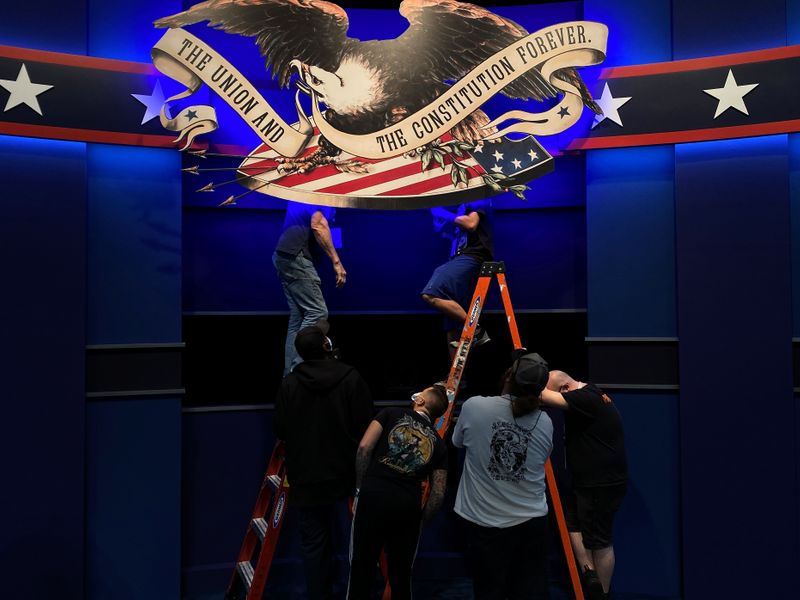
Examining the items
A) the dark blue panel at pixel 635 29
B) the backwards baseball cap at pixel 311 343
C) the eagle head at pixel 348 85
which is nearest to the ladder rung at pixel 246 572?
the backwards baseball cap at pixel 311 343

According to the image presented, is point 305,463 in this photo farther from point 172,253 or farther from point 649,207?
point 649,207

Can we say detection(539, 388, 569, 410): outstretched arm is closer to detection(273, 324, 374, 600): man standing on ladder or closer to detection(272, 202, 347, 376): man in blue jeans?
detection(273, 324, 374, 600): man standing on ladder

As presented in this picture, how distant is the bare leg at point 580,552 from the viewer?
4293 mm

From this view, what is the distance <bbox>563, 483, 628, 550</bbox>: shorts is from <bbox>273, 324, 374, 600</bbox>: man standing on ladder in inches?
51.4

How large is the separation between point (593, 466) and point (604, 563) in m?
0.58

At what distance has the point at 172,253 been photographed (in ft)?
15.1

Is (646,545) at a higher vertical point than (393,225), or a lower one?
lower

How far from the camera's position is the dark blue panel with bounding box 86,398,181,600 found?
4406mm

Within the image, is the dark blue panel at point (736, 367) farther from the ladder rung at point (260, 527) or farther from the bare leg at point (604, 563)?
the ladder rung at point (260, 527)

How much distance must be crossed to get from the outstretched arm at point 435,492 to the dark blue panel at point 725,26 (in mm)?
2949

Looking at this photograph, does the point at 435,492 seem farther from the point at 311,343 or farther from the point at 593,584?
the point at 593,584

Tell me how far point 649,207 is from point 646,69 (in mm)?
838

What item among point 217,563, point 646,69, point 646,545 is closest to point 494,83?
point 646,69

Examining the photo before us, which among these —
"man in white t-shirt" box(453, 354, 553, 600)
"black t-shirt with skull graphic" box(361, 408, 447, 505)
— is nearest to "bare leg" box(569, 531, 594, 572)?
"man in white t-shirt" box(453, 354, 553, 600)
